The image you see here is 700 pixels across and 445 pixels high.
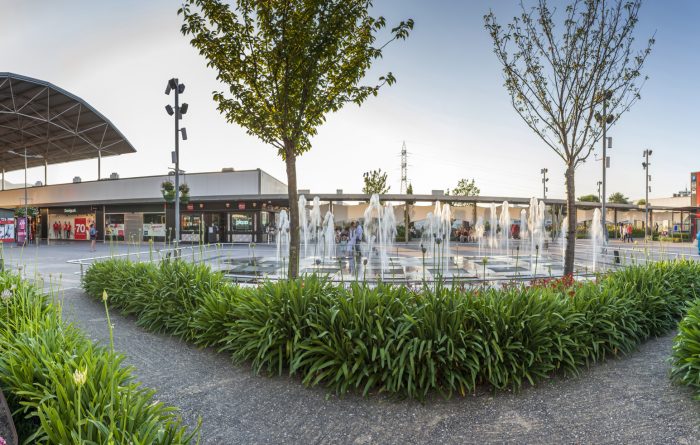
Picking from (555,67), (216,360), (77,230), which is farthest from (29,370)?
(77,230)

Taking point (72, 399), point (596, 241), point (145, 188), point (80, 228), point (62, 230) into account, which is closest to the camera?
point (72, 399)

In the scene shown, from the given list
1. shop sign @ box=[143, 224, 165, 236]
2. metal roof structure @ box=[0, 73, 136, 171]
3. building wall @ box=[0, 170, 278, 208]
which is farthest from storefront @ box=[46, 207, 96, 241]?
shop sign @ box=[143, 224, 165, 236]

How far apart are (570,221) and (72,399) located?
9837 millimetres

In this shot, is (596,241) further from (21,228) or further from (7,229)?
(21,228)

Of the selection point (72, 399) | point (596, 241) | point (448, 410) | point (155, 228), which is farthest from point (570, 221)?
point (155, 228)

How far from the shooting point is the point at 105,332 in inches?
240

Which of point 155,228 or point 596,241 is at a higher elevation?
point 155,228

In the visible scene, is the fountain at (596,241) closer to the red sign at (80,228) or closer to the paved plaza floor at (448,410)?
Answer: the paved plaza floor at (448,410)

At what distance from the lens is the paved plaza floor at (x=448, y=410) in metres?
3.32

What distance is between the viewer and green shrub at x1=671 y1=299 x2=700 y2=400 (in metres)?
3.75

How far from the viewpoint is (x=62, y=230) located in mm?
39750

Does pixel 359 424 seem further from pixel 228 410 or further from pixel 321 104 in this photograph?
pixel 321 104

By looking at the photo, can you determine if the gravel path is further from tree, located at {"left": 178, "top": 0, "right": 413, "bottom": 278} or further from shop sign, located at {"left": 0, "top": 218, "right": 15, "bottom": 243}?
shop sign, located at {"left": 0, "top": 218, "right": 15, "bottom": 243}

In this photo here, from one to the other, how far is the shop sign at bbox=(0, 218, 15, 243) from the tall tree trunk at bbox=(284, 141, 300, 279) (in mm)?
33272
